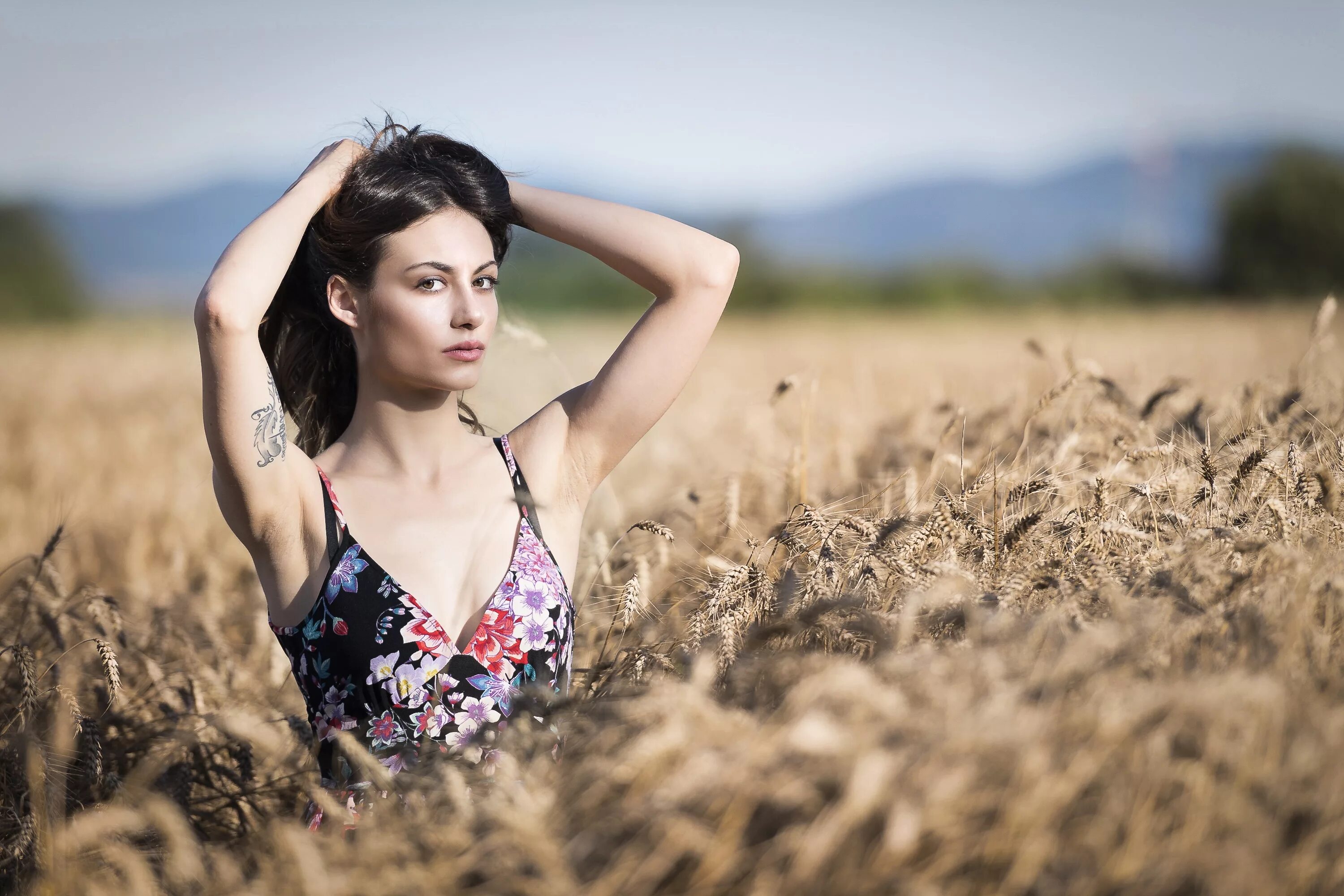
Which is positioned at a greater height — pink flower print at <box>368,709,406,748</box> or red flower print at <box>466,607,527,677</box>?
red flower print at <box>466,607,527,677</box>

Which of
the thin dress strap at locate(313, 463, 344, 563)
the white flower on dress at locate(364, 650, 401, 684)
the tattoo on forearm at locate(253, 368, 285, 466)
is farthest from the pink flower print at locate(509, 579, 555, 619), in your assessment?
the tattoo on forearm at locate(253, 368, 285, 466)

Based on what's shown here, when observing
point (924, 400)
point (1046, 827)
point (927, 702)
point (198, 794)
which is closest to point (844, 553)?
point (927, 702)

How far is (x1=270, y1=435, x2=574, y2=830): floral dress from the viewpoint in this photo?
5.74 feet

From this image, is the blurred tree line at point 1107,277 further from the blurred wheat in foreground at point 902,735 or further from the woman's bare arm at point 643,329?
the blurred wheat in foreground at point 902,735

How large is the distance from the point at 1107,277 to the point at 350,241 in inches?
1169

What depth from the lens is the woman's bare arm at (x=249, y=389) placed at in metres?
1.67

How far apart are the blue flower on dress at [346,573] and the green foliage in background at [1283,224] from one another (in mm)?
27063

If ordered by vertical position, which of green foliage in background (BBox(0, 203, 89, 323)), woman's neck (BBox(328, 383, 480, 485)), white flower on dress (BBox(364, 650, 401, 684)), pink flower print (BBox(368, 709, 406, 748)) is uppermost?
green foliage in background (BBox(0, 203, 89, 323))

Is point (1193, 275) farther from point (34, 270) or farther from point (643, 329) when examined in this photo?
point (34, 270)

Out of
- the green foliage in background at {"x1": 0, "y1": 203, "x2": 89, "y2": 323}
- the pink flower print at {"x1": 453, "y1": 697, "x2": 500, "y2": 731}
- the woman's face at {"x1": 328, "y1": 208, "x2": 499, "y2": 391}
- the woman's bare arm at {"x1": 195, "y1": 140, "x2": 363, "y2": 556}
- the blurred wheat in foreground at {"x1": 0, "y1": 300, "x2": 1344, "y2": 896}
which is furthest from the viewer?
the green foliage in background at {"x1": 0, "y1": 203, "x2": 89, "y2": 323}

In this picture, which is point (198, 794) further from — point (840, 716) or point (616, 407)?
point (840, 716)

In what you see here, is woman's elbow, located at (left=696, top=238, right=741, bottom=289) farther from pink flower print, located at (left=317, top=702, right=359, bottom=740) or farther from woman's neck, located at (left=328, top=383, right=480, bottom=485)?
pink flower print, located at (left=317, top=702, right=359, bottom=740)

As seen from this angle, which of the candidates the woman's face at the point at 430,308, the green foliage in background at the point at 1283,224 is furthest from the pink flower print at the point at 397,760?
the green foliage in background at the point at 1283,224

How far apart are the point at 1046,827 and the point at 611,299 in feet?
107
